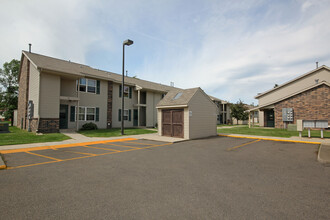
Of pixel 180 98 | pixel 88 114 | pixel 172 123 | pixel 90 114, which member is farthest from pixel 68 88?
pixel 180 98

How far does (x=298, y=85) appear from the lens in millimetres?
26750

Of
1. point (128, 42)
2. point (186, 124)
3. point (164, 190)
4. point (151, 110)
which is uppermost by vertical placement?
point (128, 42)

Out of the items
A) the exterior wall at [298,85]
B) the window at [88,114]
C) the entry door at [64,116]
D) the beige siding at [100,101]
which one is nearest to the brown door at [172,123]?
the beige siding at [100,101]

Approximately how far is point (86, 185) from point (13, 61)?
46.1m

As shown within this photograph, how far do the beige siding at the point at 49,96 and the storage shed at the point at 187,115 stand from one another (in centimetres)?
945

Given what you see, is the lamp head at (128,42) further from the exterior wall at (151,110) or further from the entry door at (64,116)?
the exterior wall at (151,110)

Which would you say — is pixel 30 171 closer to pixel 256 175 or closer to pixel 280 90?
pixel 256 175

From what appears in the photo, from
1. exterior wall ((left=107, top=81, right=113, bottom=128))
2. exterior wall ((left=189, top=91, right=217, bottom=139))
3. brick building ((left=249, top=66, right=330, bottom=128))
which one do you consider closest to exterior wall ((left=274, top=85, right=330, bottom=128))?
brick building ((left=249, top=66, right=330, bottom=128))

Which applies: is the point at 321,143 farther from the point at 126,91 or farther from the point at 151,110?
the point at 126,91

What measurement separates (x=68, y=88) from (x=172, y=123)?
1149cm

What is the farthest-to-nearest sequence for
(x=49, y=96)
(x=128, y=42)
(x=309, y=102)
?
(x=309, y=102) < (x=49, y=96) < (x=128, y=42)

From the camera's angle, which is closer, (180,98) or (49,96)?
(180,98)

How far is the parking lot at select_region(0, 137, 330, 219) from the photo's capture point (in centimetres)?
301

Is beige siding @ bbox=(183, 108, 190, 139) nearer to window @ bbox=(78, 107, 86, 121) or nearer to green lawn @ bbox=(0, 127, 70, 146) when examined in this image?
green lawn @ bbox=(0, 127, 70, 146)
